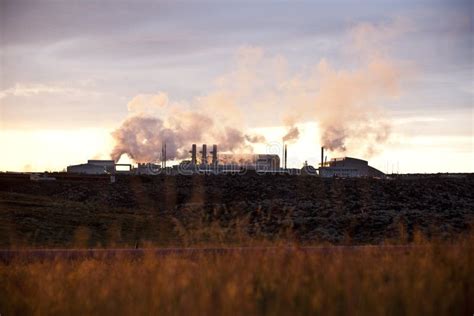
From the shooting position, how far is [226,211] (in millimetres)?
21312

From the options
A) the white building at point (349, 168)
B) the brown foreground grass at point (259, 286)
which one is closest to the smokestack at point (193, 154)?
the white building at point (349, 168)

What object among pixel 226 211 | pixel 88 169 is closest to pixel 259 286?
pixel 226 211

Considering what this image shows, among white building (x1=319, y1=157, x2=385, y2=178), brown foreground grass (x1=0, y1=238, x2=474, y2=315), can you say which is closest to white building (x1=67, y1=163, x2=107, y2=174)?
white building (x1=319, y1=157, x2=385, y2=178)

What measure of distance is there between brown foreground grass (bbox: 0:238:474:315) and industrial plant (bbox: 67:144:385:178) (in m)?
65.3

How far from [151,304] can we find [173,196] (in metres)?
36.3

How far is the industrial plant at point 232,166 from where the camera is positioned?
7606 centimetres

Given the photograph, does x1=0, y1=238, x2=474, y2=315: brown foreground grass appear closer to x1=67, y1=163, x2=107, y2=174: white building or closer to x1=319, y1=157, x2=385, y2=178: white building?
x1=319, y1=157, x2=385, y2=178: white building

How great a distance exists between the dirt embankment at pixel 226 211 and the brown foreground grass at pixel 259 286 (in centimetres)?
242

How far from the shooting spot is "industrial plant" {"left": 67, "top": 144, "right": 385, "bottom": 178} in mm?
76062

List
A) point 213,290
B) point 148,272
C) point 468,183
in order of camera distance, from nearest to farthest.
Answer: point 213,290 < point 148,272 < point 468,183

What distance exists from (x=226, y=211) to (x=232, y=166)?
5794 cm

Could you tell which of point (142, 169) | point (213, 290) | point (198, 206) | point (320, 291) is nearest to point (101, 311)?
point (213, 290)

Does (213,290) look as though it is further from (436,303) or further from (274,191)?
(274,191)

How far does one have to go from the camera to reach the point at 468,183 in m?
48.1
